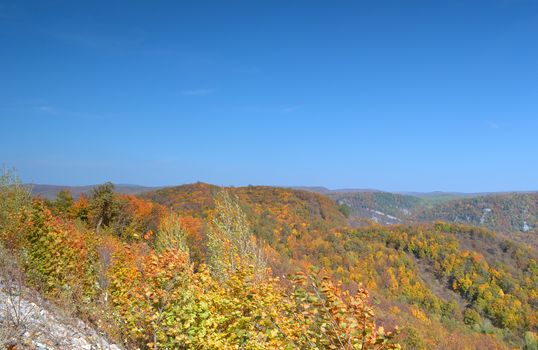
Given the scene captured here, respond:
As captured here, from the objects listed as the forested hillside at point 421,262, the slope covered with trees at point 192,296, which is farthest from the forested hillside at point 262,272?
the forested hillside at point 421,262

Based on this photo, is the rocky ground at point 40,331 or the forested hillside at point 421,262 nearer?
the rocky ground at point 40,331

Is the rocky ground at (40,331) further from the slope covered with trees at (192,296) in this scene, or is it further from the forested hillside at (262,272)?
the forested hillside at (262,272)

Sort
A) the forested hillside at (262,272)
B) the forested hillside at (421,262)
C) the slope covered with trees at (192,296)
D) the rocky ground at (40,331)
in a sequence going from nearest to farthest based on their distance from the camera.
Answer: the slope covered with trees at (192,296) < the forested hillside at (262,272) < the rocky ground at (40,331) < the forested hillside at (421,262)

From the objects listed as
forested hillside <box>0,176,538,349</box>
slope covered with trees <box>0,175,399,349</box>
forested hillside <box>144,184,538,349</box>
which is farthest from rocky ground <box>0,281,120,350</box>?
forested hillside <box>144,184,538,349</box>

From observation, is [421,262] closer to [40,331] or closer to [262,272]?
[262,272]

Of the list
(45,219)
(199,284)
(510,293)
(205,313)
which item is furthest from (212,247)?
(510,293)

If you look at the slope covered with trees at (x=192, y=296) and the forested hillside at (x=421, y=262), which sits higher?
the slope covered with trees at (x=192, y=296)

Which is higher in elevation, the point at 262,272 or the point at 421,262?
the point at 262,272

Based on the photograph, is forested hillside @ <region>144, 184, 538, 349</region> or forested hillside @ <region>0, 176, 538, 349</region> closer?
forested hillside @ <region>0, 176, 538, 349</region>

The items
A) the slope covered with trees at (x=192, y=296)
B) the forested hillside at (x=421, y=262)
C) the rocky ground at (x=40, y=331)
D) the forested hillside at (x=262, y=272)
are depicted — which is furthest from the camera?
the forested hillside at (x=421, y=262)

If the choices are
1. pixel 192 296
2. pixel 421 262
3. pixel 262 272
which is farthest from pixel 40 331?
pixel 421 262

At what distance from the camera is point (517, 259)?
117625 mm

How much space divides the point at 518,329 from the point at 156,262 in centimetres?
10545

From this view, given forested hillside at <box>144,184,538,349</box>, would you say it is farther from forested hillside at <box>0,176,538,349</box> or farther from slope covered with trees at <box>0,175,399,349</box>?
slope covered with trees at <box>0,175,399,349</box>
